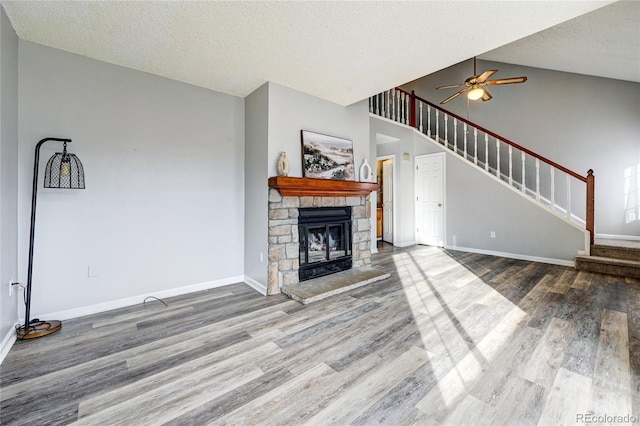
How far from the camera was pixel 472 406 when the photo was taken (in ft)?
4.70

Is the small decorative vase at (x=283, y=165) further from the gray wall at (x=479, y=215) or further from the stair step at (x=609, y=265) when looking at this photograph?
the stair step at (x=609, y=265)

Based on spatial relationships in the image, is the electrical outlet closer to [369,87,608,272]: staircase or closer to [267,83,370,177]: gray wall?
[267,83,370,177]: gray wall

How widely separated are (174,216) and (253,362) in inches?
82.6

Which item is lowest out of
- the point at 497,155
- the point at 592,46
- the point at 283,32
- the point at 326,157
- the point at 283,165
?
the point at 283,165

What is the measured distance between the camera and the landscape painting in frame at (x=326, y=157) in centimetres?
353

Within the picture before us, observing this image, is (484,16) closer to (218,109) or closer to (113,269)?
(218,109)

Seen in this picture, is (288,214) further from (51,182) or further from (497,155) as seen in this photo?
(497,155)

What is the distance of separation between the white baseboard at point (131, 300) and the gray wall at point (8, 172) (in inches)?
12.7

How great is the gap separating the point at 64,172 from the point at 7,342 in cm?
140

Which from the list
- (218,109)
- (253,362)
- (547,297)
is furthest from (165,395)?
(547,297)

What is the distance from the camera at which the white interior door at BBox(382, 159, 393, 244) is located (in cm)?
650

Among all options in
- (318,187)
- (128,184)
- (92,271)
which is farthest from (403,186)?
(92,271)

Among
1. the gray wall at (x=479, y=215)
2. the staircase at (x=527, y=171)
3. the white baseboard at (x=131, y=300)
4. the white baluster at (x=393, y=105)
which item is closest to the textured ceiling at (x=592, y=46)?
the staircase at (x=527, y=171)

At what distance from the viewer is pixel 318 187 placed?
134 inches
